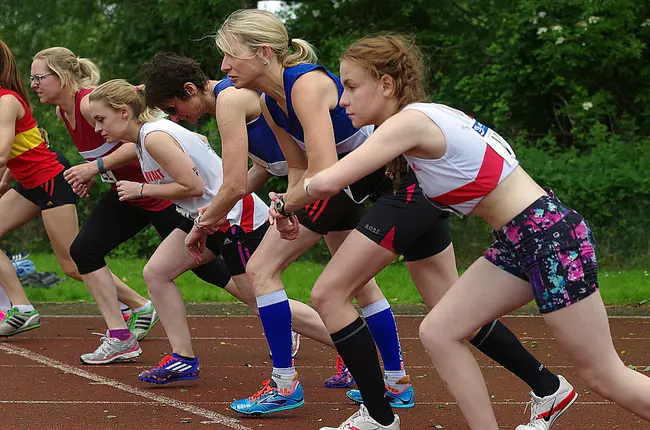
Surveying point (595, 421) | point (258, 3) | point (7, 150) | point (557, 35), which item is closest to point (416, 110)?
point (595, 421)

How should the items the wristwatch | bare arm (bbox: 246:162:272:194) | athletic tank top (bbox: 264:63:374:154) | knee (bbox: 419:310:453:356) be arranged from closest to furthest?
knee (bbox: 419:310:453:356)
the wristwatch
athletic tank top (bbox: 264:63:374:154)
bare arm (bbox: 246:162:272:194)

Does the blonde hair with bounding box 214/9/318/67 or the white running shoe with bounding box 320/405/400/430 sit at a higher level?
the blonde hair with bounding box 214/9/318/67

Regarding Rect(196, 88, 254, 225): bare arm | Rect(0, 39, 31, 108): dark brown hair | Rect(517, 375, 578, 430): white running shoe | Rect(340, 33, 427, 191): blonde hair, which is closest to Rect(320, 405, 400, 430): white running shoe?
Rect(517, 375, 578, 430): white running shoe

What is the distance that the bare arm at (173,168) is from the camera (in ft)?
19.7

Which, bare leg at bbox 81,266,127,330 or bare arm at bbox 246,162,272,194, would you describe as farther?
bare leg at bbox 81,266,127,330

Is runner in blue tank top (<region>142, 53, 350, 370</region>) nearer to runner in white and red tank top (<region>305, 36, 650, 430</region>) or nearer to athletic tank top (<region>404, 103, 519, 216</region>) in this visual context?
runner in white and red tank top (<region>305, 36, 650, 430</region>)

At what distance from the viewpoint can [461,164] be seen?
4086mm

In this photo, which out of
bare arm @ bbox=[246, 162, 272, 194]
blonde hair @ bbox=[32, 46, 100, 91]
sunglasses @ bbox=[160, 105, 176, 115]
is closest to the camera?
sunglasses @ bbox=[160, 105, 176, 115]

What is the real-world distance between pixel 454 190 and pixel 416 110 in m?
0.34

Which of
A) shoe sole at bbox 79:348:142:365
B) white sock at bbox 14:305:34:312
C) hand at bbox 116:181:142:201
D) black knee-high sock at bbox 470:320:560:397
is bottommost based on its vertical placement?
white sock at bbox 14:305:34:312

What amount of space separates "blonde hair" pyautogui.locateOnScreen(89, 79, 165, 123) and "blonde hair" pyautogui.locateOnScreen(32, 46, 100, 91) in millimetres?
1018

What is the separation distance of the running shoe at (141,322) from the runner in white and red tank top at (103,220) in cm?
47

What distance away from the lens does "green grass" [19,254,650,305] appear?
34.4 ft

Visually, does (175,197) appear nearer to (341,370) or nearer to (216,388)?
(216,388)
